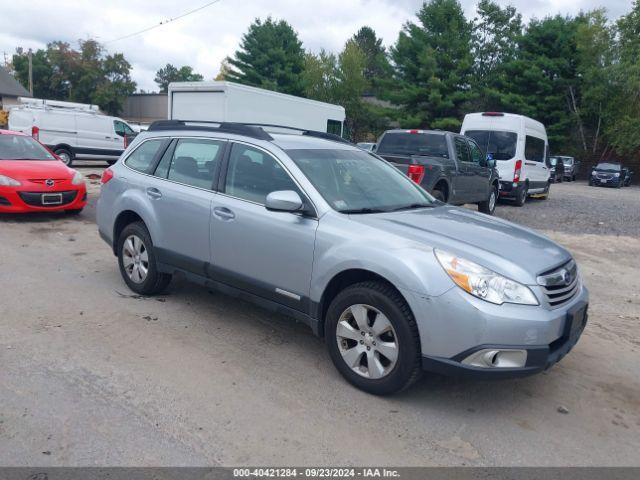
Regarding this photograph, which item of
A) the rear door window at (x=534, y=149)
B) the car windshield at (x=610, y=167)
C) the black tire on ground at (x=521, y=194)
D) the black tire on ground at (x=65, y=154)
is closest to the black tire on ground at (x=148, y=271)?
the black tire on ground at (x=521, y=194)

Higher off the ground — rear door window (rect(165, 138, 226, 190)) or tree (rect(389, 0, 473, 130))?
tree (rect(389, 0, 473, 130))

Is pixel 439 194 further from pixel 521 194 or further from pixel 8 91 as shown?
pixel 8 91

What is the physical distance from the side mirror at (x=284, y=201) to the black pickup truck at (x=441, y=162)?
598 centimetres

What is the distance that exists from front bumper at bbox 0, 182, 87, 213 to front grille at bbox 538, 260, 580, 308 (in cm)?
822

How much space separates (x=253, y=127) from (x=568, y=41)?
3776 cm

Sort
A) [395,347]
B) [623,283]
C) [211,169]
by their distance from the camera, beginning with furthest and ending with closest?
[623,283], [211,169], [395,347]

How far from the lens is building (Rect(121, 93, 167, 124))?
51.6 m

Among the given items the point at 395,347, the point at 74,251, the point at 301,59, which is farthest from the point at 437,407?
the point at 301,59

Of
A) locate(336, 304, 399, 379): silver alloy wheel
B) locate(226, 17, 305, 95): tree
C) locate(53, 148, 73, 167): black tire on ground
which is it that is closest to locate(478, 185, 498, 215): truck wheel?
locate(336, 304, 399, 379): silver alloy wheel

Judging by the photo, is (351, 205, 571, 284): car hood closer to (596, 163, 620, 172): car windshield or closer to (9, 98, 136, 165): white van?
(9, 98, 136, 165): white van

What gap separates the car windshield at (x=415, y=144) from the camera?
11094 millimetres

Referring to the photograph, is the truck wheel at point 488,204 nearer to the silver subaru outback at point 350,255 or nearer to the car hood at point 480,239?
the silver subaru outback at point 350,255

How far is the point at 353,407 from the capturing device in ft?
11.8

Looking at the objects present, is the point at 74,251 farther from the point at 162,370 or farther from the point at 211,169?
the point at 162,370
